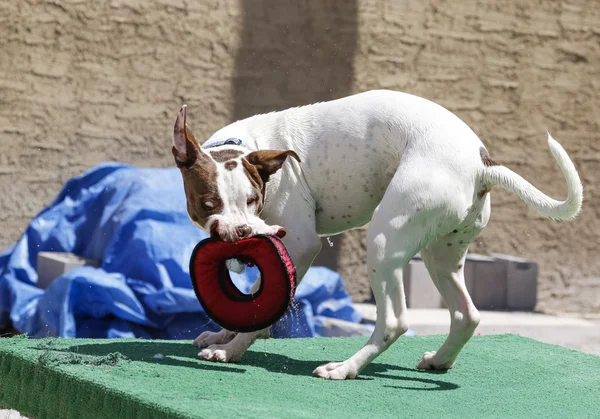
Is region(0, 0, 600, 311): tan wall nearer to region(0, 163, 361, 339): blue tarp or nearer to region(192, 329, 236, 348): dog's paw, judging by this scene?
region(0, 163, 361, 339): blue tarp

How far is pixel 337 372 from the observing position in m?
3.38

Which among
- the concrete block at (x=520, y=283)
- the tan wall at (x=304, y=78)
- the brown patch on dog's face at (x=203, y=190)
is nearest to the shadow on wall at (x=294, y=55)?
the tan wall at (x=304, y=78)

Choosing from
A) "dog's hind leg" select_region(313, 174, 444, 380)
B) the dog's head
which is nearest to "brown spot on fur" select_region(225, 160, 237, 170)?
the dog's head

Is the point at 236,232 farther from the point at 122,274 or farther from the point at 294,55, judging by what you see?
the point at 294,55

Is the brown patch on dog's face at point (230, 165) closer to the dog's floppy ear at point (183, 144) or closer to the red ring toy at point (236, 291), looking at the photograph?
the dog's floppy ear at point (183, 144)

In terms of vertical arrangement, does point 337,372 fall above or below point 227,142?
below

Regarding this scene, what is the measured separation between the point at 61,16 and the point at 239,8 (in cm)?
156

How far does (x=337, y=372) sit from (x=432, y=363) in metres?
0.64

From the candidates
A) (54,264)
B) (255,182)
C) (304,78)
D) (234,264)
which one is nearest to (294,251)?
(234,264)

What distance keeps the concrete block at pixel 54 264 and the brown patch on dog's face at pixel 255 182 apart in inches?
126

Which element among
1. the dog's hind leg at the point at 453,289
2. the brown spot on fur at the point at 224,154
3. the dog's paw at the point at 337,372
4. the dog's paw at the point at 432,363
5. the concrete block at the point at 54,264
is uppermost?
the brown spot on fur at the point at 224,154

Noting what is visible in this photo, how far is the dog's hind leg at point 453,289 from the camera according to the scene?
370 cm

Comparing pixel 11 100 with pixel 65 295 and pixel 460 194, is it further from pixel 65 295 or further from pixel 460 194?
pixel 460 194

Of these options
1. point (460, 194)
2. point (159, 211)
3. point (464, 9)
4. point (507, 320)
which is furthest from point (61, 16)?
point (460, 194)
